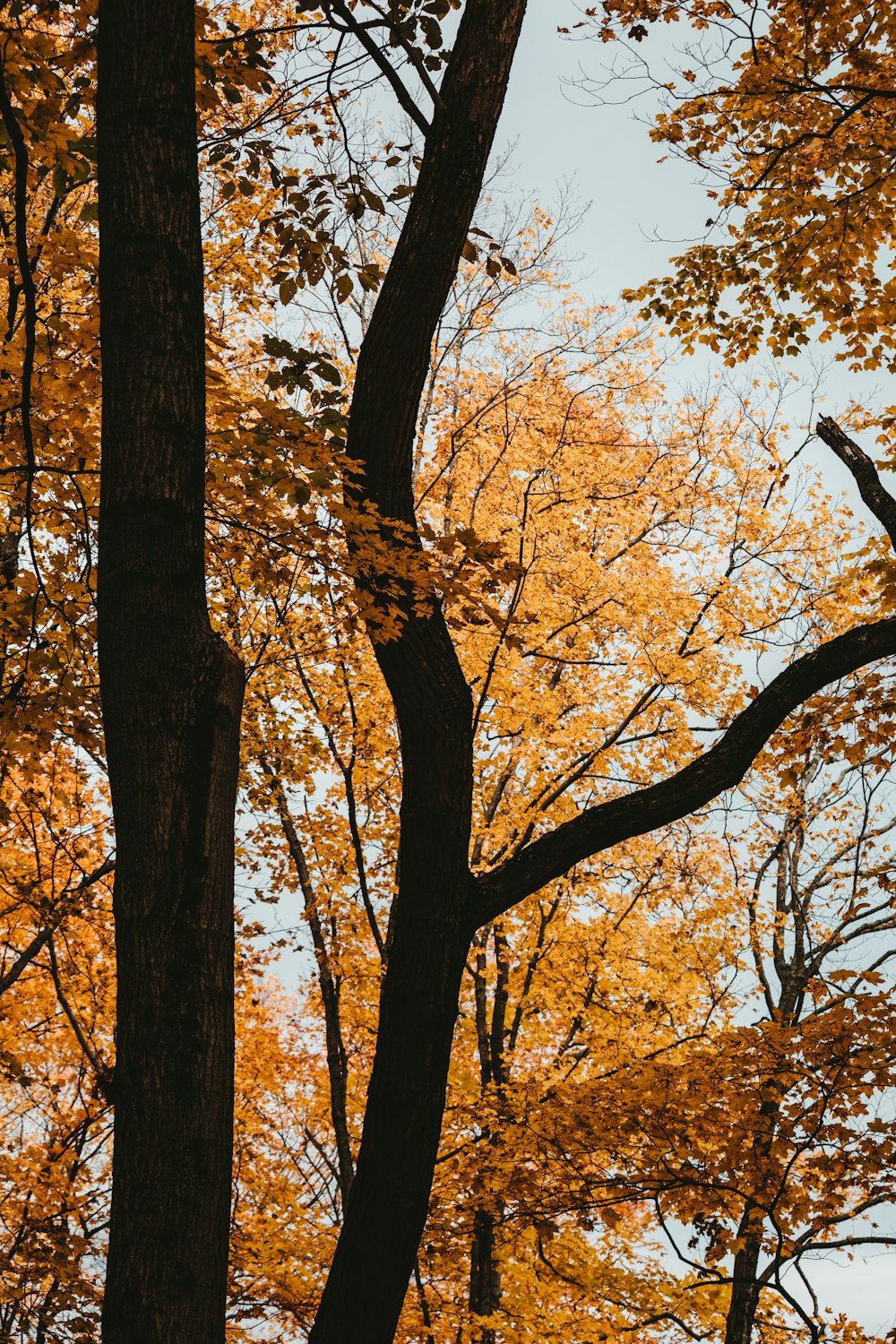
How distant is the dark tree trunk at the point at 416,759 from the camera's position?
3.25 metres

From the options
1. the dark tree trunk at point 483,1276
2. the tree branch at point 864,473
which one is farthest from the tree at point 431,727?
the dark tree trunk at point 483,1276

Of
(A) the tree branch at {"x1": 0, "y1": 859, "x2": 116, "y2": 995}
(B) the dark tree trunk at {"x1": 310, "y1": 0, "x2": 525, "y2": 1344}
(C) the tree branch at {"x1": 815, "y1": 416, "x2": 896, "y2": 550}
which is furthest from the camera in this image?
(A) the tree branch at {"x1": 0, "y1": 859, "x2": 116, "y2": 995}

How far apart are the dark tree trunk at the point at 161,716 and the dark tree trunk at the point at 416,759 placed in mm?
1102

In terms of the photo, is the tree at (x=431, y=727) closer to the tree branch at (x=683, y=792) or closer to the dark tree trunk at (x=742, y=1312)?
the tree branch at (x=683, y=792)

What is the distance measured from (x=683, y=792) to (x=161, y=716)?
231 centimetres

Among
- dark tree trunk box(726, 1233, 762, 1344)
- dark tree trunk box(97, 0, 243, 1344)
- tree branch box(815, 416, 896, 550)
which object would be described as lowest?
dark tree trunk box(726, 1233, 762, 1344)

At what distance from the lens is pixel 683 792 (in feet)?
12.8

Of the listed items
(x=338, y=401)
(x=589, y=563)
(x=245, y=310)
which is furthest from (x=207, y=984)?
(x=589, y=563)

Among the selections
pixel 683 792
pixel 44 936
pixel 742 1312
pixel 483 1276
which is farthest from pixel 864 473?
pixel 742 1312

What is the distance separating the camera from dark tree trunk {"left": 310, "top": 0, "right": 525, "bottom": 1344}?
128 inches

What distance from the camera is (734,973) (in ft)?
39.4

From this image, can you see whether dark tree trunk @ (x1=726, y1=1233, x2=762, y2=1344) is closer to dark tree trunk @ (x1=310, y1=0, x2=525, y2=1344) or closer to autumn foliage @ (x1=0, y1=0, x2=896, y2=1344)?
autumn foliage @ (x1=0, y1=0, x2=896, y2=1344)

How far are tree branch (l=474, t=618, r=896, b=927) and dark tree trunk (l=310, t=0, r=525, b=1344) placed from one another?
0.20 m

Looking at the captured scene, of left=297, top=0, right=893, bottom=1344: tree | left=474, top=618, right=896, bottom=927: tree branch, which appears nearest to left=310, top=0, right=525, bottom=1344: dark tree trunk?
left=297, top=0, right=893, bottom=1344: tree
